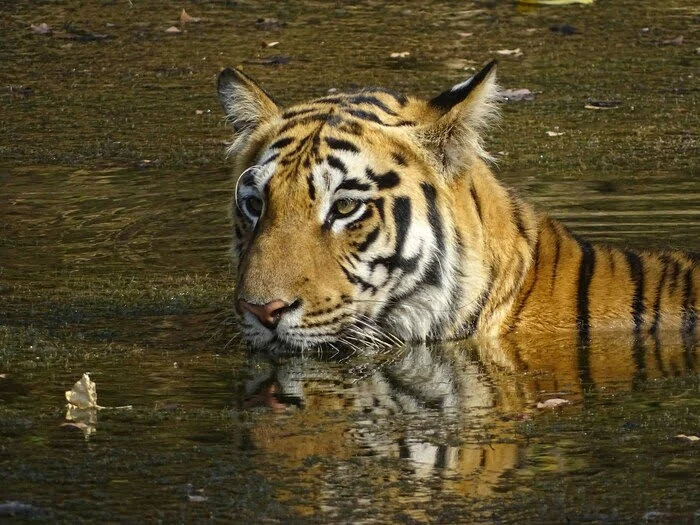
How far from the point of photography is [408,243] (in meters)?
5.57

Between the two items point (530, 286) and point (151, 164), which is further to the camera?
point (151, 164)

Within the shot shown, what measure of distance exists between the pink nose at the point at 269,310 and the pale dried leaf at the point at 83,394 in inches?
22.5

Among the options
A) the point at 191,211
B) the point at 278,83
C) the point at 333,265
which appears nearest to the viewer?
the point at 333,265

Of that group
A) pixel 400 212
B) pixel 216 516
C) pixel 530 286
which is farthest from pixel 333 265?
pixel 216 516

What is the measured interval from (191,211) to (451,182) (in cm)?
250

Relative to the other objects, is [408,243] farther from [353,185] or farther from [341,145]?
[341,145]

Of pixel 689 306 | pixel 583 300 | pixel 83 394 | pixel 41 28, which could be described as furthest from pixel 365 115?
pixel 41 28

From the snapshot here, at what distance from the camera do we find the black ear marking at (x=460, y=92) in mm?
5344

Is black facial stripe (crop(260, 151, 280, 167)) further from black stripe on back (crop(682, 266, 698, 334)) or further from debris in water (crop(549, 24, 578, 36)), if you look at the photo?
debris in water (crop(549, 24, 578, 36))

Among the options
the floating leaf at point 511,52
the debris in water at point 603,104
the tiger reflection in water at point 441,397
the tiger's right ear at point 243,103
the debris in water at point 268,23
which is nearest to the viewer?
the tiger reflection in water at point 441,397

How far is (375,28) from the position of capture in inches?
447

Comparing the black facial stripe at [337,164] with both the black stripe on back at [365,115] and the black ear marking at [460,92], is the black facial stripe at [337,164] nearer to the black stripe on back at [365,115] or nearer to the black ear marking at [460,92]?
the black stripe on back at [365,115]

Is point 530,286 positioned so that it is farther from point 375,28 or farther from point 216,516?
point 375,28

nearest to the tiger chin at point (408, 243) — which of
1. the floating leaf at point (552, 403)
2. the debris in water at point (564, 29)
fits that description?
the floating leaf at point (552, 403)
